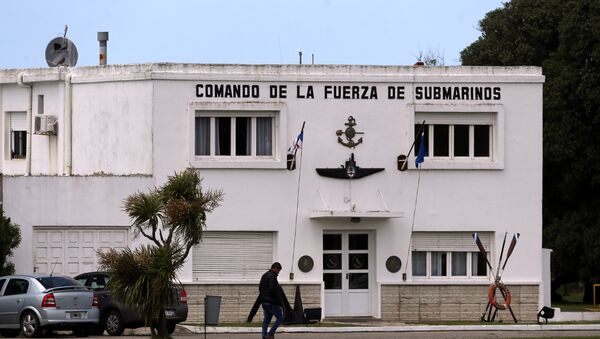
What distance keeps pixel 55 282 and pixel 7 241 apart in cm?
478

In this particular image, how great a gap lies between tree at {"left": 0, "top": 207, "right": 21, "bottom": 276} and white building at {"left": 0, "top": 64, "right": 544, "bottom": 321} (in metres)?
0.49

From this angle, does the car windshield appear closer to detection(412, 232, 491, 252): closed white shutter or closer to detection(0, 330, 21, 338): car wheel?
detection(0, 330, 21, 338): car wheel

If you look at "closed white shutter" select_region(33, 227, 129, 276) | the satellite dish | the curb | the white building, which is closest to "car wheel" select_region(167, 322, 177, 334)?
the curb

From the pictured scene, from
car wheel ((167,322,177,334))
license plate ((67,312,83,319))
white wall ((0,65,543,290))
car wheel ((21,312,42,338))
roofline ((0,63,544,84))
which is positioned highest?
roofline ((0,63,544,84))

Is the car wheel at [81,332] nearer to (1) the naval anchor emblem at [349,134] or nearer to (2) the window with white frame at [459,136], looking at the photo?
(1) the naval anchor emblem at [349,134]

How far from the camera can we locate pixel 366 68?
36.7 metres

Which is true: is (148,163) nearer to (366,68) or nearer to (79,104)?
(79,104)

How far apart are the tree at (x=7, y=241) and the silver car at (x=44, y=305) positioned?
4.02 meters

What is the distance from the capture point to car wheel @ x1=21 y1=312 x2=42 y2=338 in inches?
1176

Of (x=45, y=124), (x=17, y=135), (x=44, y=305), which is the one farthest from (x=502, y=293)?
(x=17, y=135)

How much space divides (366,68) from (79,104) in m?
→ 8.03

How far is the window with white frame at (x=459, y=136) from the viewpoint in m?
37.2

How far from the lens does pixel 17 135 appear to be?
41031mm

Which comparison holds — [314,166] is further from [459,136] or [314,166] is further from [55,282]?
[55,282]
